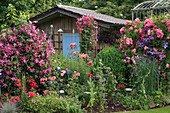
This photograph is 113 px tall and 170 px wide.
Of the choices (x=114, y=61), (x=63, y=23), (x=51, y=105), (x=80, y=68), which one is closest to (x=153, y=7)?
(x=114, y=61)

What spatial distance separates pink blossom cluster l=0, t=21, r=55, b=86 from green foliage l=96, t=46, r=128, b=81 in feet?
6.23

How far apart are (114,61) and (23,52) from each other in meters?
2.89

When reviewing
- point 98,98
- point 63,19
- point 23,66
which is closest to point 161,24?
point 98,98

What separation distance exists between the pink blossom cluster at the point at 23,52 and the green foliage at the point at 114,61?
190 cm

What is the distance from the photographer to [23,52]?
5.68 metres

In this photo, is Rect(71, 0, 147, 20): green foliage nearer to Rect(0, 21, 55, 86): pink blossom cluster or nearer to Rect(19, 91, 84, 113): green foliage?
Rect(0, 21, 55, 86): pink blossom cluster

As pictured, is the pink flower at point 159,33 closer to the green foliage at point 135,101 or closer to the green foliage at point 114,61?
the green foliage at point 114,61

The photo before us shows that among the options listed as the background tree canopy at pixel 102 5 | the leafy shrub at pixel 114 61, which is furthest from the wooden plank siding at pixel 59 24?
the leafy shrub at pixel 114 61

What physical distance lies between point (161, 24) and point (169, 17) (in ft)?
1.21

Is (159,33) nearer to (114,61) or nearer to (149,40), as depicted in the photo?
(149,40)

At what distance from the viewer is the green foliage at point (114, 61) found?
6988mm

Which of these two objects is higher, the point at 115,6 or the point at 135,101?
the point at 115,6

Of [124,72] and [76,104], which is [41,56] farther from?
[124,72]

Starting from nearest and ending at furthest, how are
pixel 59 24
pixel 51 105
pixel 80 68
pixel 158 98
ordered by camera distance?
pixel 51 105 → pixel 80 68 → pixel 158 98 → pixel 59 24
